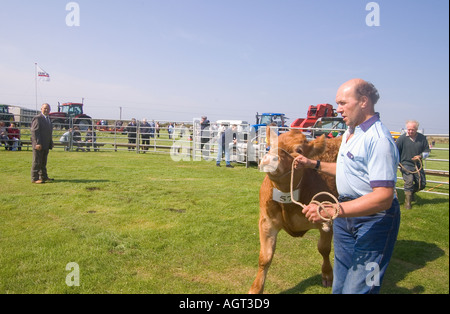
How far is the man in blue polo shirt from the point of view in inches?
72.6

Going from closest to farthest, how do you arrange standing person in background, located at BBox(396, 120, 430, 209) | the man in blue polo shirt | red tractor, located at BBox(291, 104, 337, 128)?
the man in blue polo shirt
standing person in background, located at BBox(396, 120, 430, 209)
red tractor, located at BBox(291, 104, 337, 128)

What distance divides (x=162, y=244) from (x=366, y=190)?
3.30 metres

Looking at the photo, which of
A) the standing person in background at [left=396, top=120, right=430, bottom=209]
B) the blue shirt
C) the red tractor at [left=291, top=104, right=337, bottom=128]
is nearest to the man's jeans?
the blue shirt

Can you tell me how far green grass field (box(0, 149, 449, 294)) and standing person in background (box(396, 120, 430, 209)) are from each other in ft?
1.56

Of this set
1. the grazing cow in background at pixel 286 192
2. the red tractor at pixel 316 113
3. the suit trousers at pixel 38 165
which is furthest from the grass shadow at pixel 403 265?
the red tractor at pixel 316 113

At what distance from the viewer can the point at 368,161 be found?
6.47 ft

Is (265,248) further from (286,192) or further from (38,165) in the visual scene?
(38,165)

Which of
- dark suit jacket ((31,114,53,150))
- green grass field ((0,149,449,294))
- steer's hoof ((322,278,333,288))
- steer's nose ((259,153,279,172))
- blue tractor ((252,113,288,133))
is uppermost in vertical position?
blue tractor ((252,113,288,133))

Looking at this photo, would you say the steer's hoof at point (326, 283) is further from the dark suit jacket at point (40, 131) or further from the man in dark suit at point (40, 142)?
the dark suit jacket at point (40, 131)

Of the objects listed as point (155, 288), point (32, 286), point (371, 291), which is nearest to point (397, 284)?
point (371, 291)

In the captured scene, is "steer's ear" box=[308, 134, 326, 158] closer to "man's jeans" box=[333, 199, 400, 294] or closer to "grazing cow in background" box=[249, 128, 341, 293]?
"grazing cow in background" box=[249, 128, 341, 293]

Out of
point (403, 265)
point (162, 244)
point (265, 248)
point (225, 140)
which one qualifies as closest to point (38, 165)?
point (162, 244)

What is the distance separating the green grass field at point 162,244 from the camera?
11.6 feet
